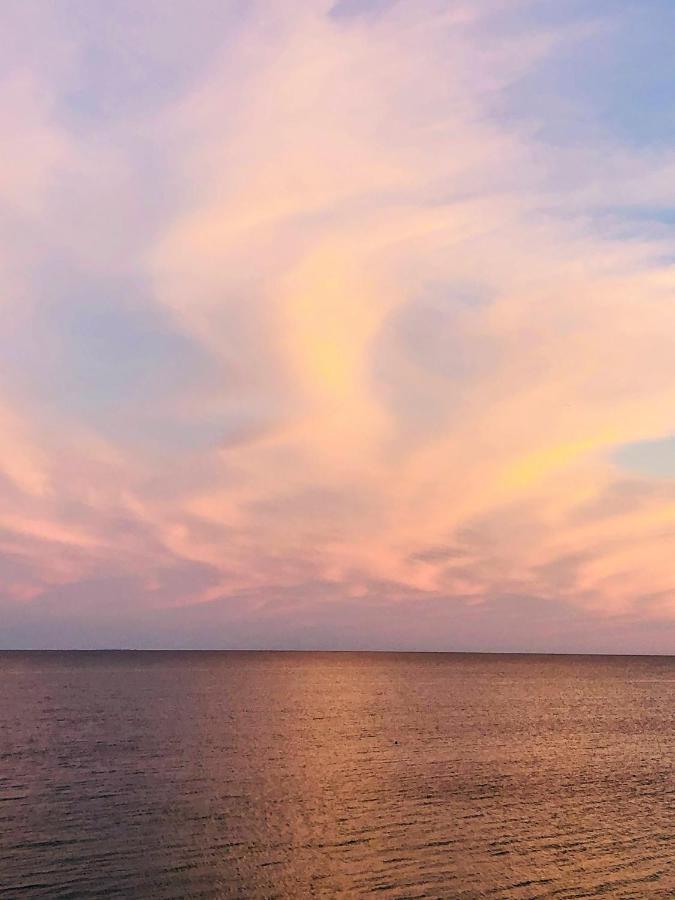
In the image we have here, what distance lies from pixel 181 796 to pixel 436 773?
22790mm

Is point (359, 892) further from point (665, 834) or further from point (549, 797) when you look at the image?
point (549, 797)

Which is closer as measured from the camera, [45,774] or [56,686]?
[45,774]

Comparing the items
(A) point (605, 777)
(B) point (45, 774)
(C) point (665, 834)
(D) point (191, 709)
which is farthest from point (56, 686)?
(C) point (665, 834)

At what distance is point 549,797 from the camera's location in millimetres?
60500

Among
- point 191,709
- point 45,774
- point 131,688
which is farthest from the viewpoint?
point 131,688

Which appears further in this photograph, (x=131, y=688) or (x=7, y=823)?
(x=131, y=688)

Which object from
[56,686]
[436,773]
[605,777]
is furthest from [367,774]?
[56,686]

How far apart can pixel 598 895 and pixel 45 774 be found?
44.0m

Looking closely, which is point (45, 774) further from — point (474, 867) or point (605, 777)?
point (605, 777)

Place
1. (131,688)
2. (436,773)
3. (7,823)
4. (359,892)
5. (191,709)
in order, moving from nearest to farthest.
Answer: (359,892)
(7,823)
(436,773)
(191,709)
(131,688)

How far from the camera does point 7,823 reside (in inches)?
1889

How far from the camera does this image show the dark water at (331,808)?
3912 centimetres

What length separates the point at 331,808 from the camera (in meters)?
54.5

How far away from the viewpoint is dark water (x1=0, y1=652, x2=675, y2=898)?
39.1 metres
